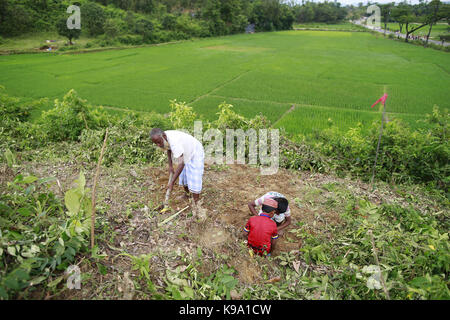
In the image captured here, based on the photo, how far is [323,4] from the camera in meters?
66.9

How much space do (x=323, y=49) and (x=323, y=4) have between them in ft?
167

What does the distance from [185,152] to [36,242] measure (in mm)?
1590

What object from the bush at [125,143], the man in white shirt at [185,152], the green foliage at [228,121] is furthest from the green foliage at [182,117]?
the man in white shirt at [185,152]

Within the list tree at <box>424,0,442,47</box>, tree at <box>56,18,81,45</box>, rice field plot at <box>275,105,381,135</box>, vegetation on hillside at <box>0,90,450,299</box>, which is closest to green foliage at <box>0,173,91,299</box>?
vegetation on hillside at <box>0,90,450,299</box>

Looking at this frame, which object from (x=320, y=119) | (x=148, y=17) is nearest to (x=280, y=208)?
(x=320, y=119)

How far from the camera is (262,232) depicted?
2719 millimetres

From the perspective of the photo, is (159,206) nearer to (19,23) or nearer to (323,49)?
(323,49)

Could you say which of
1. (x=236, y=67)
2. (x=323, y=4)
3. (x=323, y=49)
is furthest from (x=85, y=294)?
(x=323, y=4)

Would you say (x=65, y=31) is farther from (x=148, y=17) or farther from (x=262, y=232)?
(x=262, y=232)

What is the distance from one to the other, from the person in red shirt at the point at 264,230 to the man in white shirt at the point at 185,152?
870 millimetres

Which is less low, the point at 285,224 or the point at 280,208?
the point at 280,208

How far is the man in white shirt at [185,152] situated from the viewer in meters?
2.98

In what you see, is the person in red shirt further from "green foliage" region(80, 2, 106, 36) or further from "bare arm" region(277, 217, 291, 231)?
"green foliage" region(80, 2, 106, 36)

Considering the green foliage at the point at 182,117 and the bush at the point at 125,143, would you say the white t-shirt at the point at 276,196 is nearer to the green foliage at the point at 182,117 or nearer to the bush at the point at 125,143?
the bush at the point at 125,143
